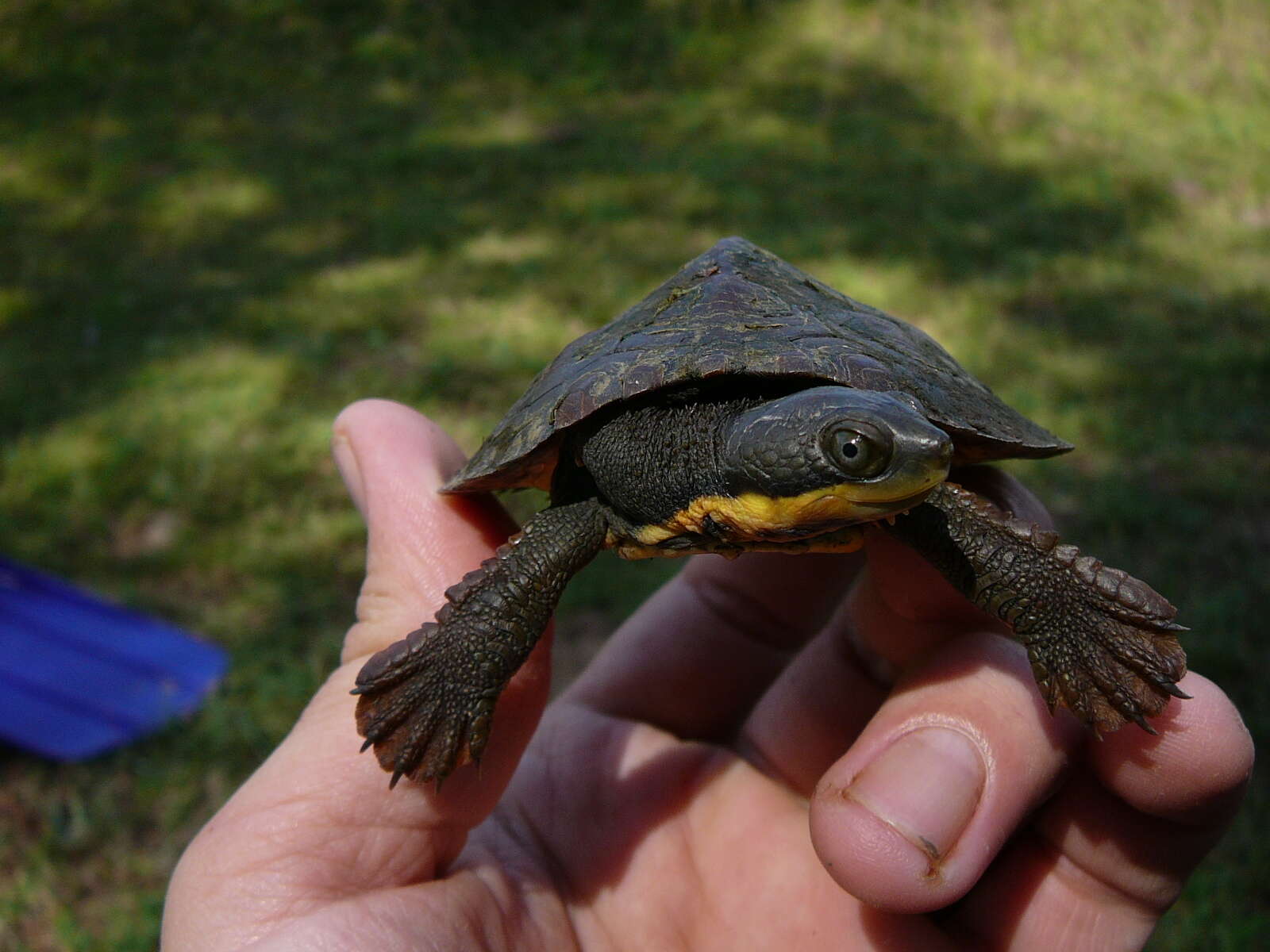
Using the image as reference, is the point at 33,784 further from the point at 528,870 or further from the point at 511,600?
the point at 511,600

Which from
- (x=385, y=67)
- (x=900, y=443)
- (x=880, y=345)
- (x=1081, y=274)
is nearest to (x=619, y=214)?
(x=1081, y=274)

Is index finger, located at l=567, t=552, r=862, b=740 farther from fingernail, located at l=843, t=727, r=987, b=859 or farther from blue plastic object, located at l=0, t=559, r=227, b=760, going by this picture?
blue plastic object, located at l=0, t=559, r=227, b=760

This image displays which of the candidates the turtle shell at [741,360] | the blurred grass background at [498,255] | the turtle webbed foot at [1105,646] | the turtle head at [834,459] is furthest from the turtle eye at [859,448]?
the blurred grass background at [498,255]

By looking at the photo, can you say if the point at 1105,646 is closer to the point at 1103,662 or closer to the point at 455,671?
the point at 1103,662

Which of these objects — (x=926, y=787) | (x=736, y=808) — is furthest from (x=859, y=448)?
(x=736, y=808)

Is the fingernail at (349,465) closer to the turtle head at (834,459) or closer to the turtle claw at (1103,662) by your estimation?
the turtle head at (834,459)

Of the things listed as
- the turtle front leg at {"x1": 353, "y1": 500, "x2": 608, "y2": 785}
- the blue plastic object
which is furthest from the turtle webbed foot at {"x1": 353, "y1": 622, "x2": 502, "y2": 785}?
the blue plastic object

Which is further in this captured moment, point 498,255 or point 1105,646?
point 498,255
